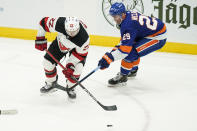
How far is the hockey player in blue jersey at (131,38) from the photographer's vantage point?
3238 millimetres

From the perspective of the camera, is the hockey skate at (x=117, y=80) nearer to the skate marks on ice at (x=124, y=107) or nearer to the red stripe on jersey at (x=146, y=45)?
the skate marks on ice at (x=124, y=107)

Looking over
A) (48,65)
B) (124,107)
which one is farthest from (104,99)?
(48,65)

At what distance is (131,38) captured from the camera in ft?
10.6

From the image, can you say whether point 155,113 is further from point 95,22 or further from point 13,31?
point 13,31

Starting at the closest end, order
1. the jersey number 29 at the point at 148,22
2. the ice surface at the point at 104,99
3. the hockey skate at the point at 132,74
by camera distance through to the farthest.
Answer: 1. the ice surface at the point at 104,99
2. the jersey number 29 at the point at 148,22
3. the hockey skate at the point at 132,74

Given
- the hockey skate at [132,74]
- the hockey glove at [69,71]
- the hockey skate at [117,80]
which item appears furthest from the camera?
the hockey skate at [132,74]

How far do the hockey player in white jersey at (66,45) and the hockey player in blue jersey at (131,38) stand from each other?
23 cm

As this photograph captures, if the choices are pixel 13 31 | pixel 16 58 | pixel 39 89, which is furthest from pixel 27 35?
pixel 39 89

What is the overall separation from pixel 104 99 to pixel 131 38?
2.19ft

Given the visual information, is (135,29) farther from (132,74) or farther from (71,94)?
(71,94)

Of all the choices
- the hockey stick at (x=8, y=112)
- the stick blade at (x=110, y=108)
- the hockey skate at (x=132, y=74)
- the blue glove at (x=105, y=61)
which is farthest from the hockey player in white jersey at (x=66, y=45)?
the hockey skate at (x=132, y=74)

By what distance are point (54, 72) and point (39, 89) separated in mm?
369

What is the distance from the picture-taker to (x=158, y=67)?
14.4 feet

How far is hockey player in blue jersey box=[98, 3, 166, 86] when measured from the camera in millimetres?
3238
